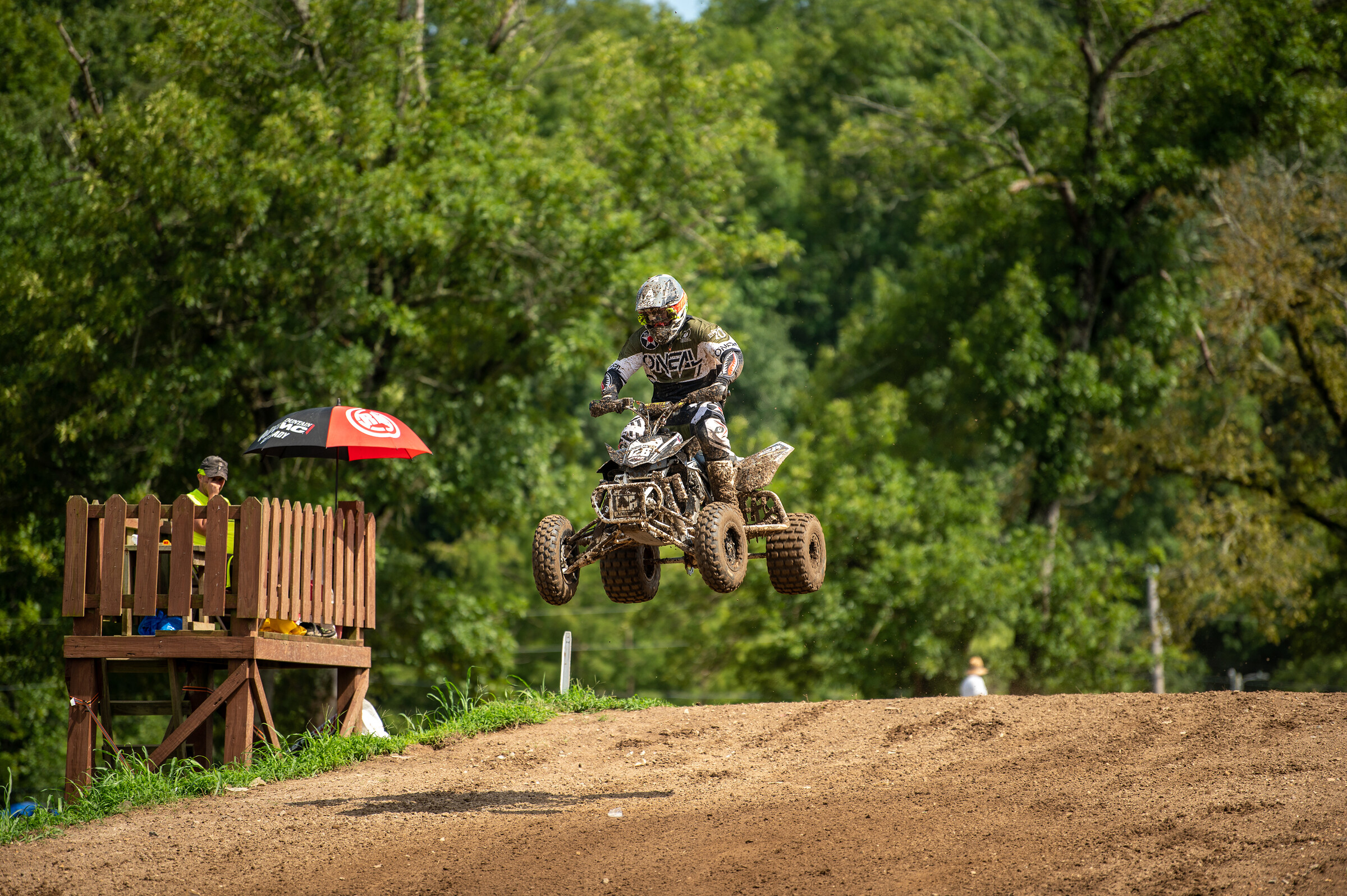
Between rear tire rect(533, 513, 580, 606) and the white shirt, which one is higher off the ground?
rear tire rect(533, 513, 580, 606)

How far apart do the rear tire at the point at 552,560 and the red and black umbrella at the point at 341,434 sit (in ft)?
9.49

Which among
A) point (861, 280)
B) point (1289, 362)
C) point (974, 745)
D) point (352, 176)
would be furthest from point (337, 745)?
point (861, 280)

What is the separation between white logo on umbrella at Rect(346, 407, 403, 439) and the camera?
1245cm

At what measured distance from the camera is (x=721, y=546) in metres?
8.88

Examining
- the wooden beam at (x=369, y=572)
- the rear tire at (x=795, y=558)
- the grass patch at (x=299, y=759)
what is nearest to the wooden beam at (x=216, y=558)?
the grass patch at (x=299, y=759)

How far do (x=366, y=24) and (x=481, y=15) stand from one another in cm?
343

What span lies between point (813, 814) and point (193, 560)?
608 centimetres

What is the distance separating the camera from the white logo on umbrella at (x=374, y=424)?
40.8 feet

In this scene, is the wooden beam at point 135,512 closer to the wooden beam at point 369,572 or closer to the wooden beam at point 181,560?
the wooden beam at point 181,560

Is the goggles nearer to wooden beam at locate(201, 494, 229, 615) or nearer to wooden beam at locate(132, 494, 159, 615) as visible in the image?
wooden beam at locate(201, 494, 229, 615)

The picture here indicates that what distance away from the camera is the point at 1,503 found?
21078mm

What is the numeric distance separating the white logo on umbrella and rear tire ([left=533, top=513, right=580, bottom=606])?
3.47 metres

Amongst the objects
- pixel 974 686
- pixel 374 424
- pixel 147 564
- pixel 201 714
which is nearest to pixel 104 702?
pixel 201 714

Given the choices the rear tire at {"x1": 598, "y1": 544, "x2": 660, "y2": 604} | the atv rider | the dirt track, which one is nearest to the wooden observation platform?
the dirt track
